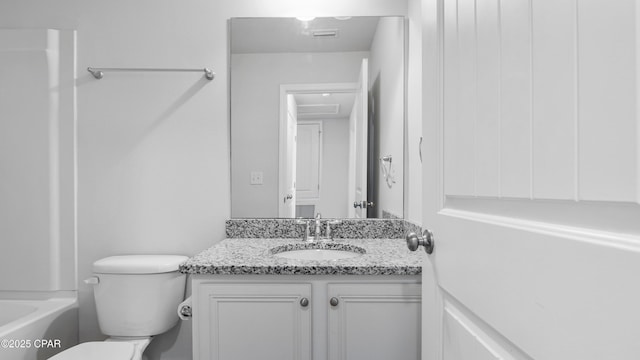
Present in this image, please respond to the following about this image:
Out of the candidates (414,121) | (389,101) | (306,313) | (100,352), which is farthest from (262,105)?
(100,352)

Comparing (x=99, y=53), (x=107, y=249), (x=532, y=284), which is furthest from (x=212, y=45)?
(x=532, y=284)

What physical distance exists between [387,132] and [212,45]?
0.99 meters

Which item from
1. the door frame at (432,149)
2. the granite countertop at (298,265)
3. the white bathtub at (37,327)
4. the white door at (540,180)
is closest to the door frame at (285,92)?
the granite countertop at (298,265)

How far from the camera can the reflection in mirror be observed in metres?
1.70

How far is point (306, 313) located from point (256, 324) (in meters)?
0.18

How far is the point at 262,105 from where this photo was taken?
1.73 meters

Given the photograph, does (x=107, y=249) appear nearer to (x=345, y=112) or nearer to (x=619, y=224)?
(x=345, y=112)

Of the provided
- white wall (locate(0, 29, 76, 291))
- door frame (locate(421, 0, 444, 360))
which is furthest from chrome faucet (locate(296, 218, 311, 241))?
white wall (locate(0, 29, 76, 291))

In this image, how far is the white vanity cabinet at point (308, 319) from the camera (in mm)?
1150

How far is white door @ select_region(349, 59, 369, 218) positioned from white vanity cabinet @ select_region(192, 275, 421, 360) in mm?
611

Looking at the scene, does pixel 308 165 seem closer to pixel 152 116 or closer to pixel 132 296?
pixel 152 116

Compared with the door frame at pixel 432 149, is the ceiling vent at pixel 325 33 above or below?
above

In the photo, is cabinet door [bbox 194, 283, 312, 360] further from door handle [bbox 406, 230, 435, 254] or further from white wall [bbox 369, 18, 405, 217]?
white wall [bbox 369, 18, 405, 217]

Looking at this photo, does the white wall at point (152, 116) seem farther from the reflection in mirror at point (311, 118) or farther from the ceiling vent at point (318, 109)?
the ceiling vent at point (318, 109)
